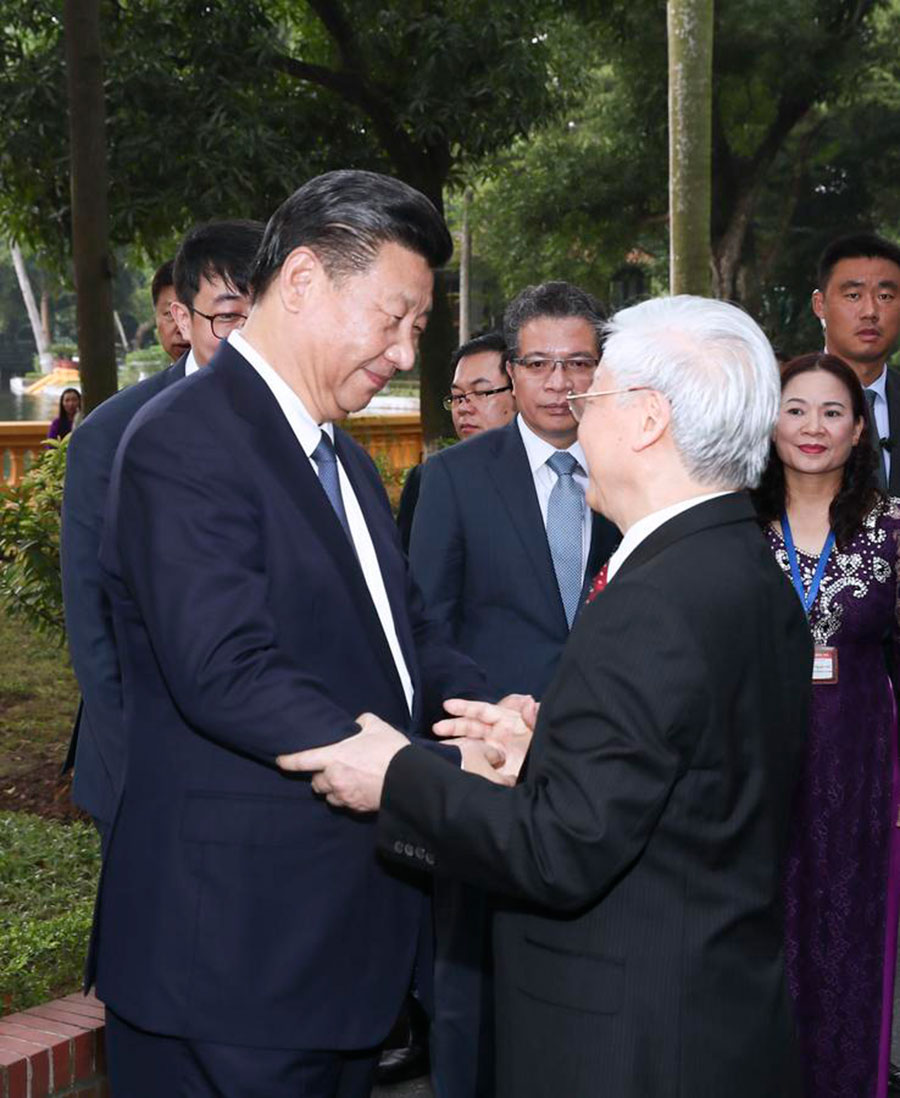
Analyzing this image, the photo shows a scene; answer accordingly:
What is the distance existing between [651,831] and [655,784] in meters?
0.11

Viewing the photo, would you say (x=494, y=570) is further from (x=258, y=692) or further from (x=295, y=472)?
(x=258, y=692)

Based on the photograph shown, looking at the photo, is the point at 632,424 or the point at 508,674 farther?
the point at 508,674

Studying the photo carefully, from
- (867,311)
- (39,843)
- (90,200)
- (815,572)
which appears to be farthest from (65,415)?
(815,572)

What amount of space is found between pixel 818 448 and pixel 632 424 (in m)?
2.44

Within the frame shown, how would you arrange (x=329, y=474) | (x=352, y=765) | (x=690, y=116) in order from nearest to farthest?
1. (x=352, y=765)
2. (x=329, y=474)
3. (x=690, y=116)

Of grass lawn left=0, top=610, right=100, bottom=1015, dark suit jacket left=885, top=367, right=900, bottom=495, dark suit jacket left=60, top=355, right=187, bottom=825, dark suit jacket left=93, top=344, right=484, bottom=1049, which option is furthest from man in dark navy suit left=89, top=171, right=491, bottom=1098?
dark suit jacket left=885, top=367, right=900, bottom=495

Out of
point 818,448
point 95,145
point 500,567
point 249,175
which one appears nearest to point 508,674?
point 500,567

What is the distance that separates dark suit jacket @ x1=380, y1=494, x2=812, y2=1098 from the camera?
230cm

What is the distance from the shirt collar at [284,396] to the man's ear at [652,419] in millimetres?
676

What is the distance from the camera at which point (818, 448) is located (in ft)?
15.7

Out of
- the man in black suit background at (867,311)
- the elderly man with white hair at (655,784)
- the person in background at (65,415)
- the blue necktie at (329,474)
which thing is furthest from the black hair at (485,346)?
the person in background at (65,415)

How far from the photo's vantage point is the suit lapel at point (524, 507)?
14.7 feet

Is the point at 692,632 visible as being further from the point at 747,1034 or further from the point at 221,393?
the point at 221,393

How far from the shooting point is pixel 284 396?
283 centimetres
